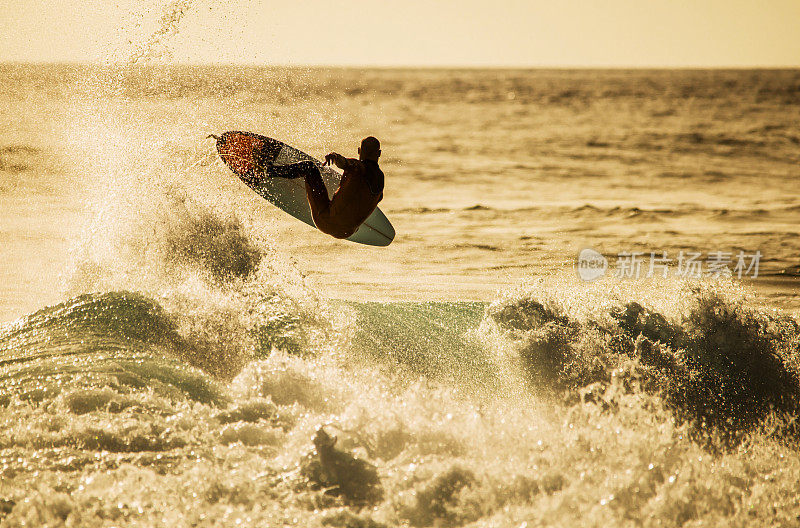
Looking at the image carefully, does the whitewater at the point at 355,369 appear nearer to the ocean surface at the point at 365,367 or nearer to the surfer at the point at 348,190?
the ocean surface at the point at 365,367

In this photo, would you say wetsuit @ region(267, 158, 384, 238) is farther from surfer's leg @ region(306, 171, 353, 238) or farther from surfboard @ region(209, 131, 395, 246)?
surfboard @ region(209, 131, 395, 246)

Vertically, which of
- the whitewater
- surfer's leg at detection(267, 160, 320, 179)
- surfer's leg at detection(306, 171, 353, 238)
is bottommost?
the whitewater

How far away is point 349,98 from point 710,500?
64.0 metres

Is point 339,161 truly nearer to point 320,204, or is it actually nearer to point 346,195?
point 346,195

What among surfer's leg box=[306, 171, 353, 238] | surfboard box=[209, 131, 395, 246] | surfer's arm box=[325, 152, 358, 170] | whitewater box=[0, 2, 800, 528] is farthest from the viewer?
surfboard box=[209, 131, 395, 246]

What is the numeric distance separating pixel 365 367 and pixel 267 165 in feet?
9.71

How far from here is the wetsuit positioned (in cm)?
741

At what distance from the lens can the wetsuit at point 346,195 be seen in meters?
7.41

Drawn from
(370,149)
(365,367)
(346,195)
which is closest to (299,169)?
(346,195)

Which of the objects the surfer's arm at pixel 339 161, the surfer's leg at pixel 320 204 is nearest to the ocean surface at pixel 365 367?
the surfer's leg at pixel 320 204

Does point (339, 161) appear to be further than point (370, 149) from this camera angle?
No

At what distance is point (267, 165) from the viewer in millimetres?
9062

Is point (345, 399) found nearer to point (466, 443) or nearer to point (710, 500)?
point (466, 443)

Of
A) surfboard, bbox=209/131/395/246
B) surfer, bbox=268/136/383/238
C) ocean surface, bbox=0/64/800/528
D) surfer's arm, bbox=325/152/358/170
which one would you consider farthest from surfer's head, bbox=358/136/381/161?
ocean surface, bbox=0/64/800/528
